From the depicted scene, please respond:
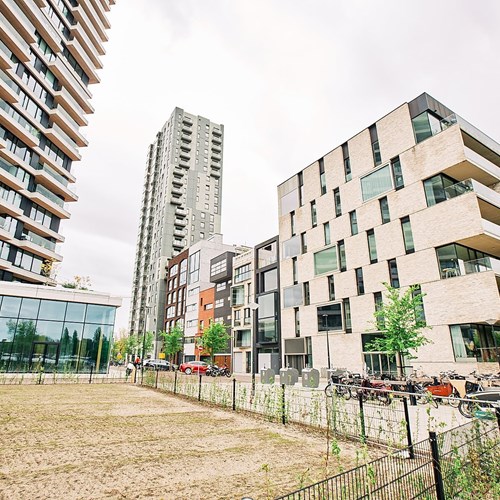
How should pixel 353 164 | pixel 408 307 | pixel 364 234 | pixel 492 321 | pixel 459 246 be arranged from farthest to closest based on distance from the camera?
pixel 353 164 < pixel 364 234 < pixel 459 246 < pixel 408 307 < pixel 492 321

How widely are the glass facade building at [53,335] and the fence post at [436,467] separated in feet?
106

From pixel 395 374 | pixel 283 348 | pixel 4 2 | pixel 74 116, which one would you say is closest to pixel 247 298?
pixel 283 348

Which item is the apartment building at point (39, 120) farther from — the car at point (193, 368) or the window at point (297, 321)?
the window at point (297, 321)

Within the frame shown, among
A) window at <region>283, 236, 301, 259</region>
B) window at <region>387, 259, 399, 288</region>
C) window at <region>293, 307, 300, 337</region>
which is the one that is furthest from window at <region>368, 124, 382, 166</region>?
window at <region>293, 307, 300, 337</region>

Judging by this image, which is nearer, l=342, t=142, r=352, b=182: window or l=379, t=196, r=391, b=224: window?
l=379, t=196, r=391, b=224: window

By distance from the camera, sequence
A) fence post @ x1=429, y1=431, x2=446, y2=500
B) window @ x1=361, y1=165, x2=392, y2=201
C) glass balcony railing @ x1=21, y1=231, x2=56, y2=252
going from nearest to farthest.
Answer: fence post @ x1=429, y1=431, x2=446, y2=500
window @ x1=361, y1=165, x2=392, y2=201
glass balcony railing @ x1=21, y1=231, x2=56, y2=252

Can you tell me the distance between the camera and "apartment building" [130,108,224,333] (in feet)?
266

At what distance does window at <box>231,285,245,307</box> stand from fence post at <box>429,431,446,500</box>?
4586 cm

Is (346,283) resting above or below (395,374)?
above

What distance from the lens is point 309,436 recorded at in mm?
8305

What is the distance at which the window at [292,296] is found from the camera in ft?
126

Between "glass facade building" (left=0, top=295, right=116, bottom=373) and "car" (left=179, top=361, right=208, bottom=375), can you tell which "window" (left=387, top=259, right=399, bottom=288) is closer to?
"car" (left=179, top=361, right=208, bottom=375)

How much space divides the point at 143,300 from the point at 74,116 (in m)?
49.5

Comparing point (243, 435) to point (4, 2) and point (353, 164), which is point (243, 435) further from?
point (4, 2)
